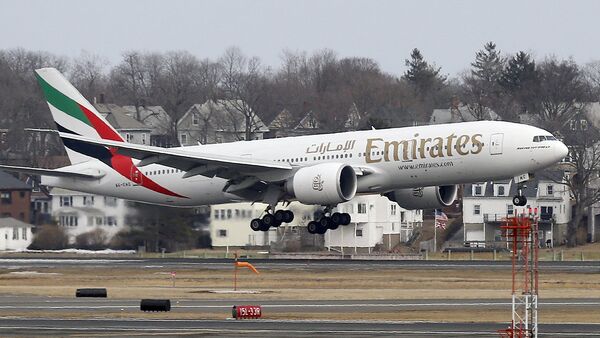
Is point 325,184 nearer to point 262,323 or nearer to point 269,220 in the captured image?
point 269,220

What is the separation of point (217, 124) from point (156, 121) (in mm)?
13577

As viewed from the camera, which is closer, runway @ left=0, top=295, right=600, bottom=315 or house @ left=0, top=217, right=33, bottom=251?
runway @ left=0, top=295, right=600, bottom=315

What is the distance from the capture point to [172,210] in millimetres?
72000

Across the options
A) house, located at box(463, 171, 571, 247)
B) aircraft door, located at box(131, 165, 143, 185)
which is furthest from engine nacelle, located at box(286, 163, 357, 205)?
house, located at box(463, 171, 571, 247)

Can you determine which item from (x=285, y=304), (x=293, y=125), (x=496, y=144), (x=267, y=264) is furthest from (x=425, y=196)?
A: (x=293, y=125)

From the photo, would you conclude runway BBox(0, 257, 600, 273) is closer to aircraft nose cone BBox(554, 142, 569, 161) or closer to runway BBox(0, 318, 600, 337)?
aircraft nose cone BBox(554, 142, 569, 161)

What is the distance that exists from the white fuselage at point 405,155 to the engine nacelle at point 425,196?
4.00 meters

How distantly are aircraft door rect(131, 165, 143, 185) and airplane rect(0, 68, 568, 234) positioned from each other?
7 cm

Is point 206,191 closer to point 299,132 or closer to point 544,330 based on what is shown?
point 544,330

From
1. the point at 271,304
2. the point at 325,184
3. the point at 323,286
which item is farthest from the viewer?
the point at 325,184

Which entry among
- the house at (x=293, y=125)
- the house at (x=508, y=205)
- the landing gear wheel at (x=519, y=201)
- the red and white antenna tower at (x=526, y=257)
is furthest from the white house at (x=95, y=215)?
the house at (x=293, y=125)

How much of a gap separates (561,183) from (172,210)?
4422 cm

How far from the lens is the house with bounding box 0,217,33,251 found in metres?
77.6

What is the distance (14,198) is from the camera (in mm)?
91000
